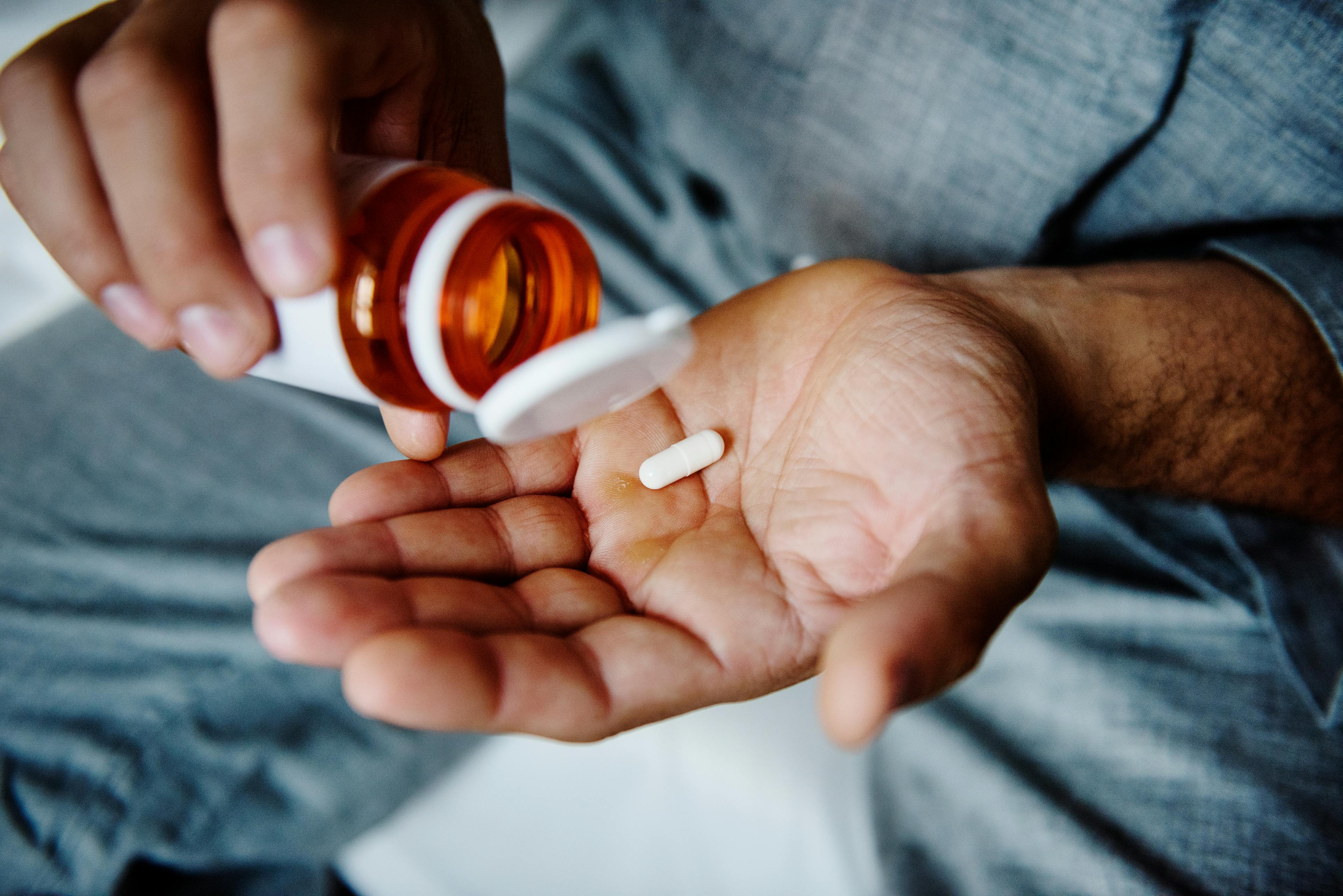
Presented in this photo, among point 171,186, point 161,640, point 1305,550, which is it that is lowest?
point 161,640

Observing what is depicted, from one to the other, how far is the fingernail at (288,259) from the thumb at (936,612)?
55 centimetres

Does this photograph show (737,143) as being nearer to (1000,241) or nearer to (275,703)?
(1000,241)

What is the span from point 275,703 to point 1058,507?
1.28 meters

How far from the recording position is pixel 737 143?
5.11ft

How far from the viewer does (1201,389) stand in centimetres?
125

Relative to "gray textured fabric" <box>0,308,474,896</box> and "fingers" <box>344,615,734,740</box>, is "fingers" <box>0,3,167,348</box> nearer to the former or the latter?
"fingers" <box>344,615,734,740</box>

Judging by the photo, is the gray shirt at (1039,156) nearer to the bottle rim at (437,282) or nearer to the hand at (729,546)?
the hand at (729,546)

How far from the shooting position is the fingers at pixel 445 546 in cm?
77

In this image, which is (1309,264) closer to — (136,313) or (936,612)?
(936,612)

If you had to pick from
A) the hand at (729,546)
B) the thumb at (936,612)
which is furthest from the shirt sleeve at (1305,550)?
the thumb at (936,612)

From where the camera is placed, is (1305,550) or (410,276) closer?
(410,276)

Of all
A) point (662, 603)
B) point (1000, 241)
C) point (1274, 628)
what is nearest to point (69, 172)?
point (662, 603)

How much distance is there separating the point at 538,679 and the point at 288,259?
43cm

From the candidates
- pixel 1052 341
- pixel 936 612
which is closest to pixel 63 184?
pixel 936 612
